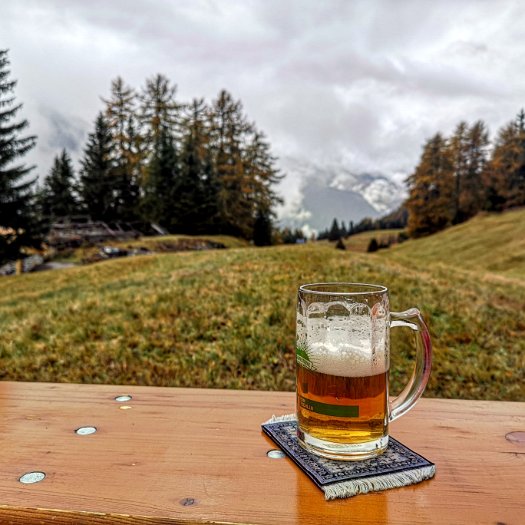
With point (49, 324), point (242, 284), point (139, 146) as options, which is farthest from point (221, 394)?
point (139, 146)

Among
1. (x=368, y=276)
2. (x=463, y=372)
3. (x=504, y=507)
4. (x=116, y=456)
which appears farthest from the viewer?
(x=368, y=276)

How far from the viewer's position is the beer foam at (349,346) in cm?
83

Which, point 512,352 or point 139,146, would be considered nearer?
point 512,352

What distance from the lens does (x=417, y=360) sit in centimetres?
93

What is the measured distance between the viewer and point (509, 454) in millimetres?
923

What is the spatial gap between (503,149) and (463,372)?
34804 mm

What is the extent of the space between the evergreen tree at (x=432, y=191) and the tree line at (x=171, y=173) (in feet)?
34.9

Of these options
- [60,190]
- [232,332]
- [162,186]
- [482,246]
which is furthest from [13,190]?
[482,246]

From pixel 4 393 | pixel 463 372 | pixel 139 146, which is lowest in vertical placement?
pixel 463 372

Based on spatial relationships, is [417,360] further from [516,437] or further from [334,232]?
[334,232]

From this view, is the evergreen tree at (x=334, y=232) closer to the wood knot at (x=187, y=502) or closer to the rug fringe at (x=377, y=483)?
the rug fringe at (x=377, y=483)

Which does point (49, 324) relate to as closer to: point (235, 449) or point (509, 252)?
point (235, 449)

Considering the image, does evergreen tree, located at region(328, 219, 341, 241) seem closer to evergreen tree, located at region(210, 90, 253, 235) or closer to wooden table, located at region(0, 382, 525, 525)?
evergreen tree, located at region(210, 90, 253, 235)

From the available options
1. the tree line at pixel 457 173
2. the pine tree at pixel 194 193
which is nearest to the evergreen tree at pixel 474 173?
the tree line at pixel 457 173
